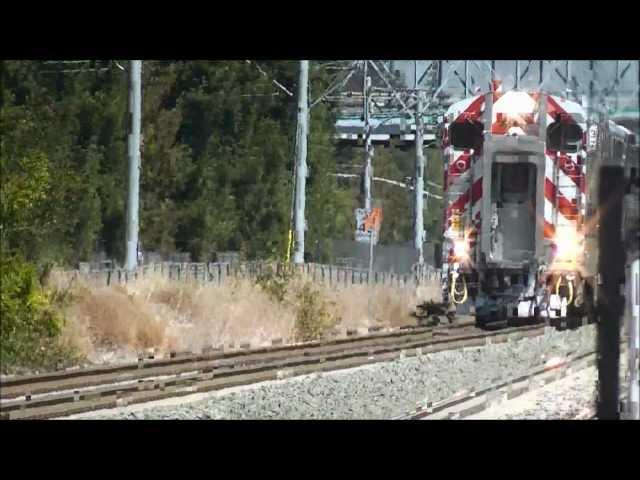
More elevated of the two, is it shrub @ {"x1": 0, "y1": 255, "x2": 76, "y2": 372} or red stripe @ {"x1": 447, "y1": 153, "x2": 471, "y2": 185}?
red stripe @ {"x1": 447, "y1": 153, "x2": 471, "y2": 185}

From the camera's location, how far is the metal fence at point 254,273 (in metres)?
8.32

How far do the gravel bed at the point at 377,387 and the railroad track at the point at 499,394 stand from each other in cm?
5

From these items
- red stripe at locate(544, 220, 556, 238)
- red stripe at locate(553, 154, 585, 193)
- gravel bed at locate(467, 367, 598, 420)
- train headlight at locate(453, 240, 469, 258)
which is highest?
red stripe at locate(553, 154, 585, 193)

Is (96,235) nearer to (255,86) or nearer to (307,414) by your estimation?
(255,86)

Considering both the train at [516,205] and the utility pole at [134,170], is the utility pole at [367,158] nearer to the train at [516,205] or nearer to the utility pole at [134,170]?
the train at [516,205]

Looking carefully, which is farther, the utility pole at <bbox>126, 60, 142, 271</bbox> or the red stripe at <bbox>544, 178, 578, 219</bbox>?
the utility pole at <bbox>126, 60, 142, 271</bbox>

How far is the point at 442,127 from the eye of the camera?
8.32m

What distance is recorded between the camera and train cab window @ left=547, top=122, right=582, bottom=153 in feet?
26.7

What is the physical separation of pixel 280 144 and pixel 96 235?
61.6 inches

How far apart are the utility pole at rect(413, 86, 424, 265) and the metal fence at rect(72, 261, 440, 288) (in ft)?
0.50

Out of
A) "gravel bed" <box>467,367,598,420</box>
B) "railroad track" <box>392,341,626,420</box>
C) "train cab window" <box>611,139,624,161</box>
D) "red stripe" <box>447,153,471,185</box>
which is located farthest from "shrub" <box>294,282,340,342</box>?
"train cab window" <box>611,139,624,161</box>

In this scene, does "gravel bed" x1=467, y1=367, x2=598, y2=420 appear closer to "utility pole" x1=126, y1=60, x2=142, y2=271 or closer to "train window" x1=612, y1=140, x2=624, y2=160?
"train window" x1=612, y1=140, x2=624, y2=160

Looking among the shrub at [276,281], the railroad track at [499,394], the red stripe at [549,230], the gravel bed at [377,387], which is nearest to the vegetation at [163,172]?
the shrub at [276,281]
